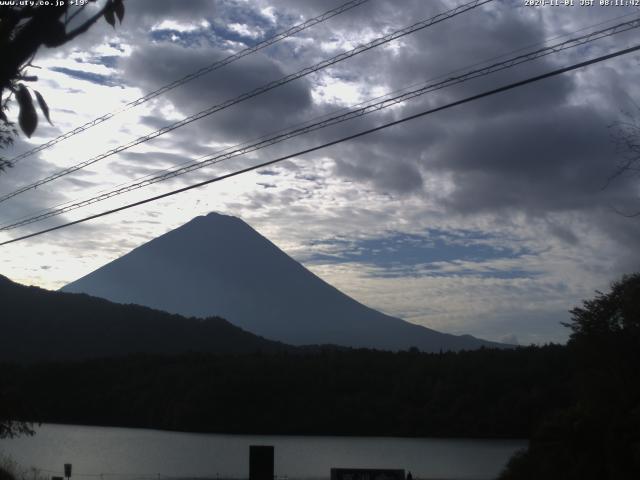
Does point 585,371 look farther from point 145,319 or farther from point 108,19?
point 145,319

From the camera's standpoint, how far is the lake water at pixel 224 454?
1873 inches

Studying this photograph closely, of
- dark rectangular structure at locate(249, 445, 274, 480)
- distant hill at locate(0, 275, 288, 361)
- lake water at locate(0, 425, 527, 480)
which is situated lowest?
lake water at locate(0, 425, 527, 480)

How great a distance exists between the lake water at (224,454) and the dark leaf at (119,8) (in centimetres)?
3871

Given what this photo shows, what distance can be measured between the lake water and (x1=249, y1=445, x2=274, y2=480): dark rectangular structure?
1118 inches

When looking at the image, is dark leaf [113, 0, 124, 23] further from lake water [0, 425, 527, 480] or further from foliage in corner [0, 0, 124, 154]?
lake water [0, 425, 527, 480]

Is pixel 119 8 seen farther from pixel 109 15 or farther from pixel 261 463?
pixel 261 463

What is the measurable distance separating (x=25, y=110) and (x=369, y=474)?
11799mm

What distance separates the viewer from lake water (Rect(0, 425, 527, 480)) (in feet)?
156

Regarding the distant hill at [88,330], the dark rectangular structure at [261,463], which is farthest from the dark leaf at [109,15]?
the distant hill at [88,330]

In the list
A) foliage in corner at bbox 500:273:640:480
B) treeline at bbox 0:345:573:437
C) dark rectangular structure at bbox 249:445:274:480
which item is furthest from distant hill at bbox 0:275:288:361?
dark rectangular structure at bbox 249:445:274:480

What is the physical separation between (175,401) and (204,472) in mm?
40674

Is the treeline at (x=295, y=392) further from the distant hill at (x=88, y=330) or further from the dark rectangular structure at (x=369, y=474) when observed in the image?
the dark rectangular structure at (x=369, y=474)

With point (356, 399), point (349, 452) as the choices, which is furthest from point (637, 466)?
point (356, 399)

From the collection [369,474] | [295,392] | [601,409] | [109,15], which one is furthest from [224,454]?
[109,15]
